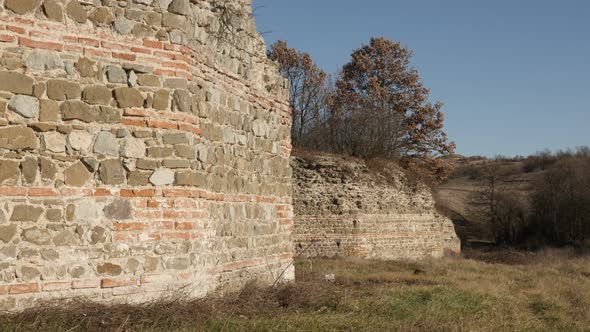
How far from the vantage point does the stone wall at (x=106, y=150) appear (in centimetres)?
620

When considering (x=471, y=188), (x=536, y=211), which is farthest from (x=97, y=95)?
(x=471, y=188)

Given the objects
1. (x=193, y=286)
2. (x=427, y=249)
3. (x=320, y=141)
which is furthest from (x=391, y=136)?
(x=193, y=286)

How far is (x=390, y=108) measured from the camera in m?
38.8

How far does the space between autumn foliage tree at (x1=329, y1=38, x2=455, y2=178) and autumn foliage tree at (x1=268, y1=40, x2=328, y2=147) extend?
113 cm

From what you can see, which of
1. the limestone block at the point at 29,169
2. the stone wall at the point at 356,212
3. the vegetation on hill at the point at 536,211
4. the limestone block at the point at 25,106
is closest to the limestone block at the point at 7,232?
the limestone block at the point at 29,169

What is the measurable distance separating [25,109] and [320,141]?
24147mm

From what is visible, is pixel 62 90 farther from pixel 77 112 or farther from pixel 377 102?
pixel 377 102

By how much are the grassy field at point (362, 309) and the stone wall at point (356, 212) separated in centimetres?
688

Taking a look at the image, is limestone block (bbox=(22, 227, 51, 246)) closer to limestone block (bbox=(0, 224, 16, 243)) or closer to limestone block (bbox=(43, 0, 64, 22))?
limestone block (bbox=(0, 224, 16, 243))

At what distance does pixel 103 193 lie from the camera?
657cm

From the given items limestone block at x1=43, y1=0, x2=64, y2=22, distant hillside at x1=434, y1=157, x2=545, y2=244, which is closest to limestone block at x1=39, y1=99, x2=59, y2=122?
limestone block at x1=43, y1=0, x2=64, y2=22

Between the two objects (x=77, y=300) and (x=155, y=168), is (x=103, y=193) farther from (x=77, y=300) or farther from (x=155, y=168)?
(x=77, y=300)

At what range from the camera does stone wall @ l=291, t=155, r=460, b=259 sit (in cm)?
2264

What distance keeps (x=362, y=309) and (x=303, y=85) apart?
101ft
